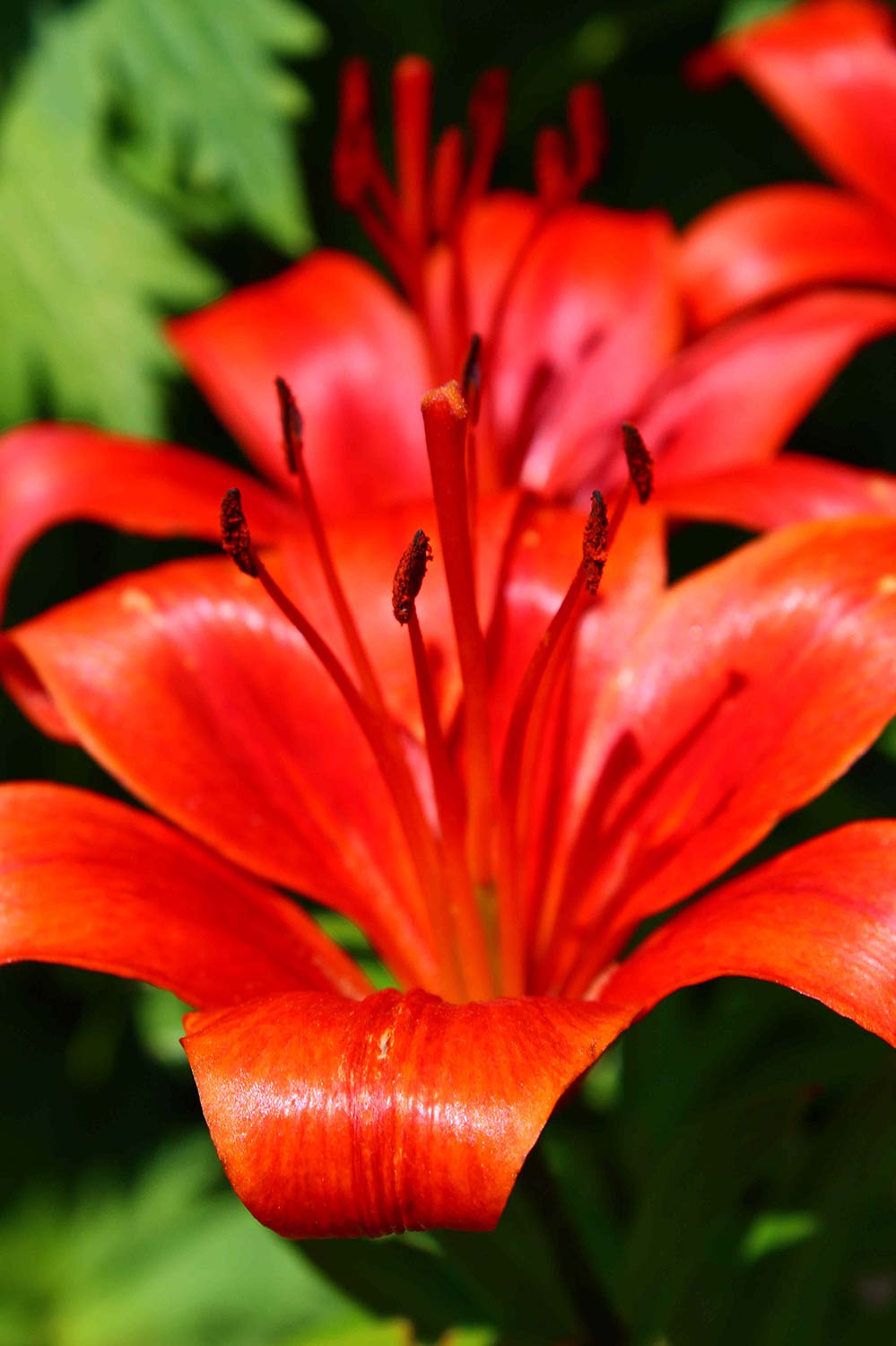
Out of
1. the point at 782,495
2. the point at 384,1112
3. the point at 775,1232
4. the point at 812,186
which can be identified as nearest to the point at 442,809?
the point at 384,1112

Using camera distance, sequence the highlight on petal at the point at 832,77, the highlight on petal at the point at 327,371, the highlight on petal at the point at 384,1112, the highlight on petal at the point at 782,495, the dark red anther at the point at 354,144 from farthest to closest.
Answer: the highlight on petal at the point at 832,77
the highlight on petal at the point at 327,371
the dark red anther at the point at 354,144
the highlight on petal at the point at 782,495
the highlight on petal at the point at 384,1112

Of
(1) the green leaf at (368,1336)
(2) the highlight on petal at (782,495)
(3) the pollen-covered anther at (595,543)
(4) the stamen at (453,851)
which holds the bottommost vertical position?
(1) the green leaf at (368,1336)

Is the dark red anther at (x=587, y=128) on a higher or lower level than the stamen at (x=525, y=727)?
higher

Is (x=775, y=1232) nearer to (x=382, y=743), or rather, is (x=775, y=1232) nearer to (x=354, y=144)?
(x=382, y=743)

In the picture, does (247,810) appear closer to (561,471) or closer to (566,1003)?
(566,1003)

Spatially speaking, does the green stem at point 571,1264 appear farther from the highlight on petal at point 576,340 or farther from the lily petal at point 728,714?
the highlight on petal at point 576,340

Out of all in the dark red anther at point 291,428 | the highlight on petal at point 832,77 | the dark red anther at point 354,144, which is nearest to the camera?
the dark red anther at point 291,428

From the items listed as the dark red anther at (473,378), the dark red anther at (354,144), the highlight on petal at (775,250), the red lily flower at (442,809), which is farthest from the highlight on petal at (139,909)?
the highlight on petal at (775,250)

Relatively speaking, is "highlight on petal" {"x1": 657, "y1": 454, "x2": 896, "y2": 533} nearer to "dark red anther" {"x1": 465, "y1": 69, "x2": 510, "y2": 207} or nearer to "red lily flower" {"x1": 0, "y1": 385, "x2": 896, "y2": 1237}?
"red lily flower" {"x1": 0, "y1": 385, "x2": 896, "y2": 1237}
